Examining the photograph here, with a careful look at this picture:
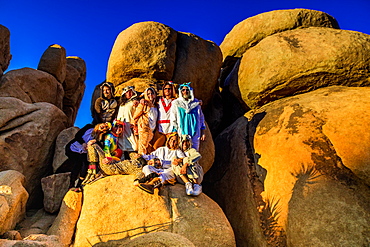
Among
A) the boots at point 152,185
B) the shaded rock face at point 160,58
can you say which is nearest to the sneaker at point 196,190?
the boots at point 152,185

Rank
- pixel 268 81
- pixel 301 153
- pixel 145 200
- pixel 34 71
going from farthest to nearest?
pixel 34 71
pixel 268 81
pixel 301 153
pixel 145 200

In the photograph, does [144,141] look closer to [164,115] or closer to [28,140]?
[164,115]

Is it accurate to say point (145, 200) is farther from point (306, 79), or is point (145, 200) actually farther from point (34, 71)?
point (34, 71)

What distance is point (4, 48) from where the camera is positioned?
37.9 ft

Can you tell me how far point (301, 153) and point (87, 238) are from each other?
4.82 m

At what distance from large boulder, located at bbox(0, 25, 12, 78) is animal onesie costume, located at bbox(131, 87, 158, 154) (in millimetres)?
6455

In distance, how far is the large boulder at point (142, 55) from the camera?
9586mm

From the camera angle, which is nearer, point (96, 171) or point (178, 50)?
point (96, 171)

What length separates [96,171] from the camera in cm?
664

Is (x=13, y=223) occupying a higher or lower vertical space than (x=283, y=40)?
lower

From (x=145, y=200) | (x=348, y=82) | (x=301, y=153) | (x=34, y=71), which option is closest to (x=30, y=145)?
(x=145, y=200)

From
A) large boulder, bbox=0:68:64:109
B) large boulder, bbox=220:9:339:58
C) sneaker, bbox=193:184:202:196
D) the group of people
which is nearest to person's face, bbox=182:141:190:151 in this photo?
the group of people

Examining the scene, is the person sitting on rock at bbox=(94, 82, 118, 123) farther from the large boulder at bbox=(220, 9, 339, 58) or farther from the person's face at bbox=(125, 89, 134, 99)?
the large boulder at bbox=(220, 9, 339, 58)

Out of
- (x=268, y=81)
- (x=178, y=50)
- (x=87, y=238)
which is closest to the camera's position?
(x=87, y=238)
